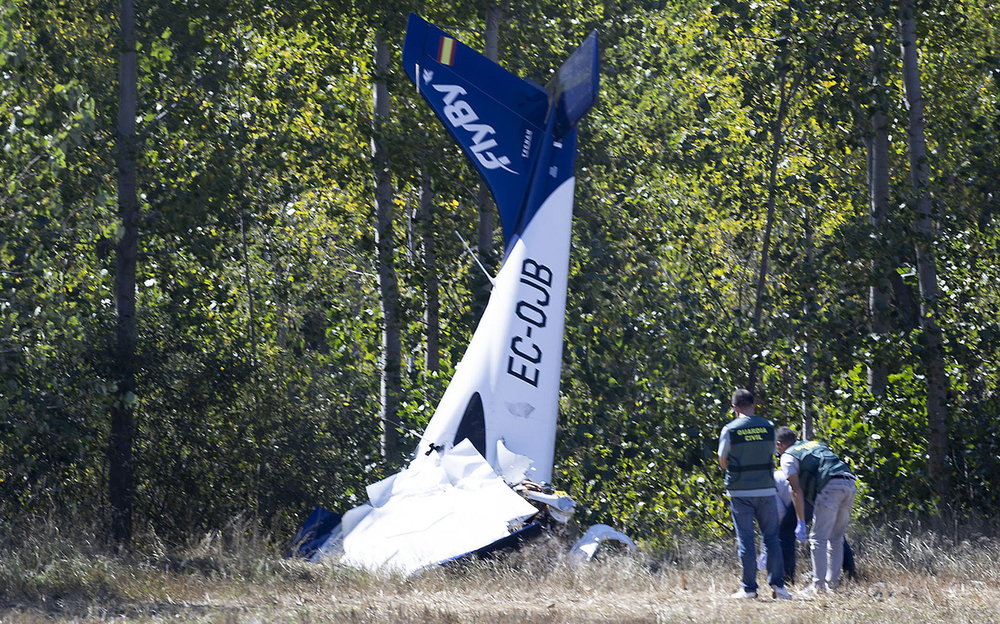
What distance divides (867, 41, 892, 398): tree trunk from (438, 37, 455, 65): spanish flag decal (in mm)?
5271

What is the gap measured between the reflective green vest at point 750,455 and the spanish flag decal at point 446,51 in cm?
700

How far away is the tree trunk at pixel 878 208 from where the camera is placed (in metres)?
13.6

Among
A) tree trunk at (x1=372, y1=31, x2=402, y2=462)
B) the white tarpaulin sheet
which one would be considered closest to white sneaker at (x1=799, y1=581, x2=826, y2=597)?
the white tarpaulin sheet

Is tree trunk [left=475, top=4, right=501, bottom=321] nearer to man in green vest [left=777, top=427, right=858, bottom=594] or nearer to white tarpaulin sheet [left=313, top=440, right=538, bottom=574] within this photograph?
white tarpaulin sheet [left=313, top=440, right=538, bottom=574]

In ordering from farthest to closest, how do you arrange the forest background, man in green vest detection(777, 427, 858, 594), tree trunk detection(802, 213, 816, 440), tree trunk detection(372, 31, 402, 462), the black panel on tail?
tree trunk detection(372, 31, 402, 462)
tree trunk detection(802, 213, 816, 440)
the forest background
the black panel on tail
man in green vest detection(777, 427, 858, 594)

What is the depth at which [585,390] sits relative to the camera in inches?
667

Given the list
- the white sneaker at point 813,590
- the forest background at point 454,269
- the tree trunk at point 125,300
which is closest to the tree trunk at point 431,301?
the forest background at point 454,269

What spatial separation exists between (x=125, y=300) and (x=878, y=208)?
10376 millimetres

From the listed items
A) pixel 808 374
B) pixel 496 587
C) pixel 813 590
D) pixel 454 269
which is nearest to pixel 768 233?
pixel 808 374

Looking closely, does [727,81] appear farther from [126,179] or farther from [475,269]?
[126,179]

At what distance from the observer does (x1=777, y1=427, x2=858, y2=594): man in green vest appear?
30.1 ft

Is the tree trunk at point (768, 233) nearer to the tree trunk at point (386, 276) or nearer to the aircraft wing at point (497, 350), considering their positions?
the aircraft wing at point (497, 350)

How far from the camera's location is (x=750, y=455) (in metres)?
8.67

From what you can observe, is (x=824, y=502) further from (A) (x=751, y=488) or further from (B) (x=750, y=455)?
(B) (x=750, y=455)
